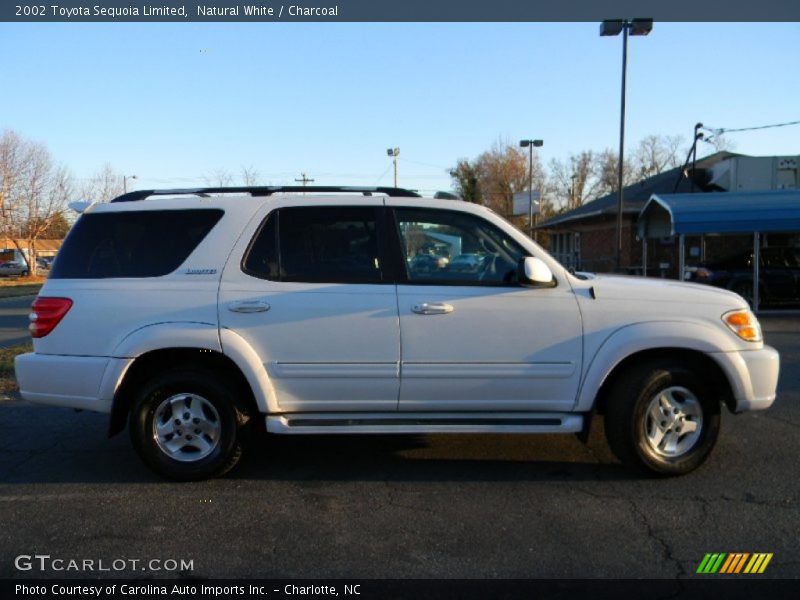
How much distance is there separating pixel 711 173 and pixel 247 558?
30089mm

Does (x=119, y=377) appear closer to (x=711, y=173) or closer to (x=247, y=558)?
(x=247, y=558)

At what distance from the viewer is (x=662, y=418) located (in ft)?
15.3

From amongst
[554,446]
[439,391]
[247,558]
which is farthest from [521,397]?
[247,558]

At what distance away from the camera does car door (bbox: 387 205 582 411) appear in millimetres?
4551

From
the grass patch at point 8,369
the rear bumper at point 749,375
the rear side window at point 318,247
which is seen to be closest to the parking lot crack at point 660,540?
the rear bumper at point 749,375

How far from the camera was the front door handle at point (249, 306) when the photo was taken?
4.54 metres

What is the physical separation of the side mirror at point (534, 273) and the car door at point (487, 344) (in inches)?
2.2

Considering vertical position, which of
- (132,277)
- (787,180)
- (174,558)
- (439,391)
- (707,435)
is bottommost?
(174,558)

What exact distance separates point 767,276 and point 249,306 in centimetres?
1582

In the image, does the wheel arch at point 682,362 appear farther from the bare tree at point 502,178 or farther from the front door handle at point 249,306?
the bare tree at point 502,178

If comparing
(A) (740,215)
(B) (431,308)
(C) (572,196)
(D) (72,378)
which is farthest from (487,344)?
(C) (572,196)

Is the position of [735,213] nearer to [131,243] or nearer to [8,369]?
[131,243]

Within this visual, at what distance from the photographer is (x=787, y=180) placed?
26578 mm

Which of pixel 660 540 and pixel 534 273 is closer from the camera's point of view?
pixel 660 540
